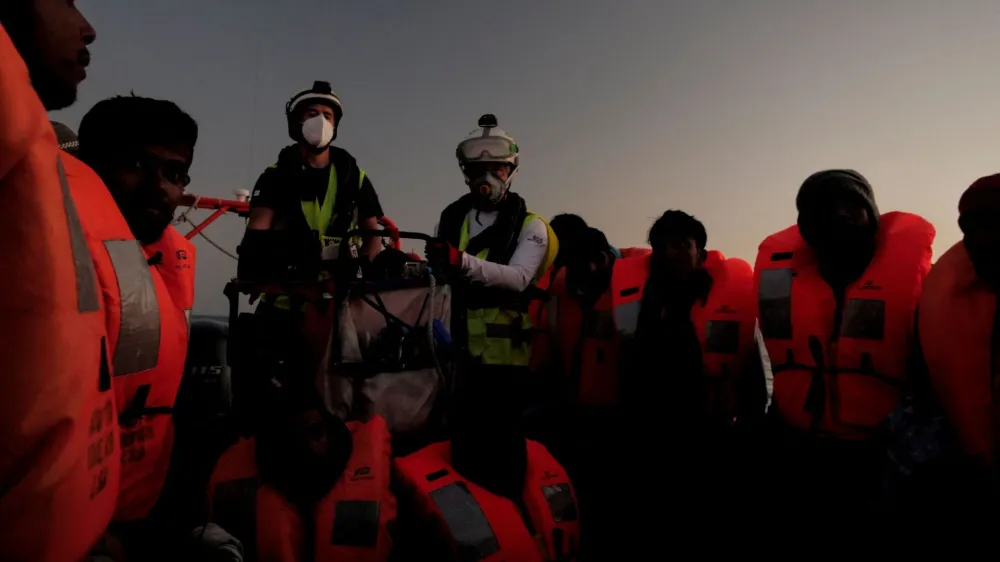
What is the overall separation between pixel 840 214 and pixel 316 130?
107 inches

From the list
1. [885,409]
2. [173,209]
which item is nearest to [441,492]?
[173,209]

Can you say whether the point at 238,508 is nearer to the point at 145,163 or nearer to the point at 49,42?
the point at 145,163

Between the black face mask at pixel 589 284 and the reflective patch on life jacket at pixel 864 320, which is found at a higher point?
the black face mask at pixel 589 284

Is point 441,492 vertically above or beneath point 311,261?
beneath

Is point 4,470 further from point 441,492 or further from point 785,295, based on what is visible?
point 785,295

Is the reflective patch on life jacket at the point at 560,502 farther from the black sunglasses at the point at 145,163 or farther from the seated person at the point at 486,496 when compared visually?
the black sunglasses at the point at 145,163

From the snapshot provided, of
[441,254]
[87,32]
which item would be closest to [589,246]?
[441,254]

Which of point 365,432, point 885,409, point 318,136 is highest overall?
point 318,136

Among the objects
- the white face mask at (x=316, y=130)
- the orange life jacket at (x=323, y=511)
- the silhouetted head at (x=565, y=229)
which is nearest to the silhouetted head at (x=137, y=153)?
the orange life jacket at (x=323, y=511)

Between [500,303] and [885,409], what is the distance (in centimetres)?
199

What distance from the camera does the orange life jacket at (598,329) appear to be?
143 inches

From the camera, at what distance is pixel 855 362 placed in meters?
2.66

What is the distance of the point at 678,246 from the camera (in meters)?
3.60

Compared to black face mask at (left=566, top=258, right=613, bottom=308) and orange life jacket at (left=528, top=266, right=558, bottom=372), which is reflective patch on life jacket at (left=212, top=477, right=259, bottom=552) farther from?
black face mask at (left=566, top=258, right=613, bottom=308)
